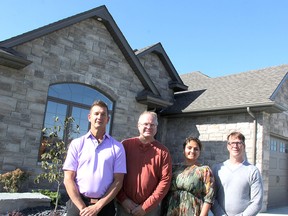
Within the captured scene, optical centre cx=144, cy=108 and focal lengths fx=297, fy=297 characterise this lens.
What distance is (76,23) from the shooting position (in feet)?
30.7

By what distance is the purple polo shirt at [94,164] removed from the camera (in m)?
2.89

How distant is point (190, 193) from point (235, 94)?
8976 mm

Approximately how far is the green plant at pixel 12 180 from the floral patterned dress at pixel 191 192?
17.2ft

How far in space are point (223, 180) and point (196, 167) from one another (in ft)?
1.04

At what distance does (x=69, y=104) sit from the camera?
8859mm

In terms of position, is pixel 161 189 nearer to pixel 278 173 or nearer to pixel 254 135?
pixel 254 135

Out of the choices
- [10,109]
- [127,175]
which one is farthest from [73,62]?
[127,175]

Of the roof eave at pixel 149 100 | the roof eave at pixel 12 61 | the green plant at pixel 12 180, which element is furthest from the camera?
the roof eave at pixel 149 100

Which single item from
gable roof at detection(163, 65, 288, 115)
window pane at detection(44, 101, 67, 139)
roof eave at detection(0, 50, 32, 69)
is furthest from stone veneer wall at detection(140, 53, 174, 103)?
roof eave at detection(0, 50, 32, 69)

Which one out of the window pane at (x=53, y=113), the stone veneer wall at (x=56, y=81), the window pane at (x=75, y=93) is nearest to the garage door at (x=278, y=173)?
the stone veneer wall at (x=56, y=81)

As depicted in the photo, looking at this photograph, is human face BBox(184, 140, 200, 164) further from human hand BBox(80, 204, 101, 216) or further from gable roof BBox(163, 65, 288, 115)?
gable roof BBox(163, 65, 288, 115)

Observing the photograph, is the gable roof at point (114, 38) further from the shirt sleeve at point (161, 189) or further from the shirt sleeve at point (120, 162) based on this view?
→ the shirt sleeve at point (161, 189)

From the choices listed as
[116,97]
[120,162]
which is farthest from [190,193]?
[116,97]

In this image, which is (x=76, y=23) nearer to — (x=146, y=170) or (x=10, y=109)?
(x=10, y=109)
